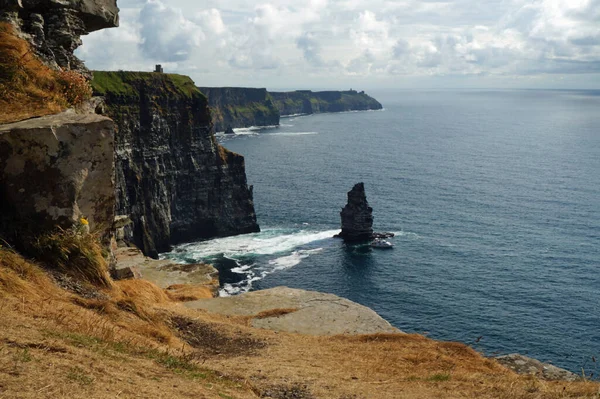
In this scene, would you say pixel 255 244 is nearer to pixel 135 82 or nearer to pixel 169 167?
pixel 169 167

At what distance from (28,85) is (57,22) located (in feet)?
17.0

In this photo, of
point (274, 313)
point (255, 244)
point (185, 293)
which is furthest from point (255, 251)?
point (274, 313)

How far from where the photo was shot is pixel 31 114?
16.9 meters

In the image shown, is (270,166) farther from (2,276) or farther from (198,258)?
(2,276)

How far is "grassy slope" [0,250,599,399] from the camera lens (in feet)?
32.6

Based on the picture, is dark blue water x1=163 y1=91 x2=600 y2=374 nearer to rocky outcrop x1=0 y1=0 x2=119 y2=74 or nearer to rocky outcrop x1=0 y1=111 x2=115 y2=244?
rocky outcrop x1=0 y1=111 x2=115 y2=244

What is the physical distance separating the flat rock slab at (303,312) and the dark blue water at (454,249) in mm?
18430

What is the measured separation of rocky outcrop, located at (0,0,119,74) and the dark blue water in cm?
3055

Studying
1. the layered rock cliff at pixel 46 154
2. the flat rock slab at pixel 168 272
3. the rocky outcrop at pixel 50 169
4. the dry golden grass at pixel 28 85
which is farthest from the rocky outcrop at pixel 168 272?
the rocky outcrop at pixel 50 169

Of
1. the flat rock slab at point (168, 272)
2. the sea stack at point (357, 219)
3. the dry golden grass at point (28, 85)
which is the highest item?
the dry golden grass at point (28, 85)

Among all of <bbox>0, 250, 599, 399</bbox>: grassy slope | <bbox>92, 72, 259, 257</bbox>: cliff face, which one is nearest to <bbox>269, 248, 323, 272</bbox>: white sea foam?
<bbox>92, 72, 259, 257</bbox>: cliff face

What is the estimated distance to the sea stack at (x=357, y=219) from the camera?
87.8 metres

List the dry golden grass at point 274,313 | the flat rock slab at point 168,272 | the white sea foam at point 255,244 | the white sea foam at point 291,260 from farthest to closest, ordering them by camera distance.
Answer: the white sea foam at point 255,244 → the white sea foam at point 291,260 → the flat rock slab at point 168,272 → the dry golden grass at point 274,313

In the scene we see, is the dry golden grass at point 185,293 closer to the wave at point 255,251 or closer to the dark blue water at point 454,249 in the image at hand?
the dark blue water at point 454,249
